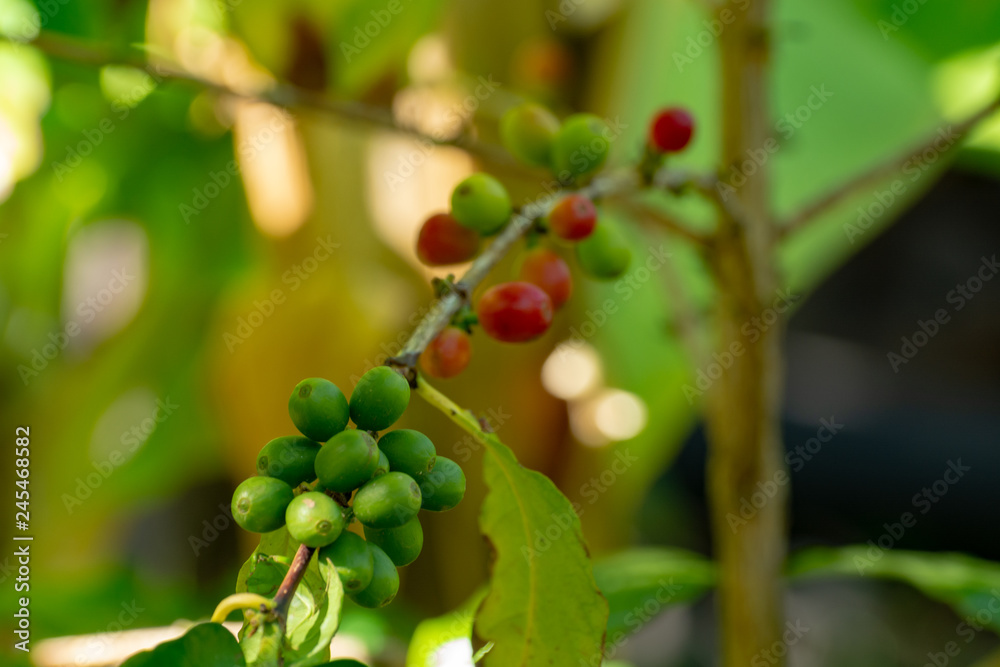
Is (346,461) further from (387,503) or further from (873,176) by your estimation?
(873,176)

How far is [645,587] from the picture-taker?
887 mm

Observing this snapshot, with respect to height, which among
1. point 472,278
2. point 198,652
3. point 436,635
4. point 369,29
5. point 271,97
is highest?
point 369,29

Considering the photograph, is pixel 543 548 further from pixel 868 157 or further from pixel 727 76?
pixel 868 157

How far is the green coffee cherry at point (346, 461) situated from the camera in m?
0.35

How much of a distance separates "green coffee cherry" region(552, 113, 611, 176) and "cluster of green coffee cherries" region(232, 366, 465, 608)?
10.3 inches

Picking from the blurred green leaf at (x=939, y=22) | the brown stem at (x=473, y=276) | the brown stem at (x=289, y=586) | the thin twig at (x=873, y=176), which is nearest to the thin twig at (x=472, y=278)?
the brown stem at (x=473, y=276)

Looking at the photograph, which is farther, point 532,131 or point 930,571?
point 930,571

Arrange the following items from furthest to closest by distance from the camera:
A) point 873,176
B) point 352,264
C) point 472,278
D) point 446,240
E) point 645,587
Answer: point 352,264 < point 645,587 < point 873,176 < point 446,240 < point 472,278

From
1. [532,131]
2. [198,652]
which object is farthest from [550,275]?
[198,652]

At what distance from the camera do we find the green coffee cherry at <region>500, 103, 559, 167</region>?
2.06 feet

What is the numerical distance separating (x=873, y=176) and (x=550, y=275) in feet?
1.28

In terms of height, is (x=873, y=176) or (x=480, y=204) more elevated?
(x=873, y=176)

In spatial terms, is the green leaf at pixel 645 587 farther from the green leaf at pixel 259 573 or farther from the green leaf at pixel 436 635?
the green leaf at pixel 259 573

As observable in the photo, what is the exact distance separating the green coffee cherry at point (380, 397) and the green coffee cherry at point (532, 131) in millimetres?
310
